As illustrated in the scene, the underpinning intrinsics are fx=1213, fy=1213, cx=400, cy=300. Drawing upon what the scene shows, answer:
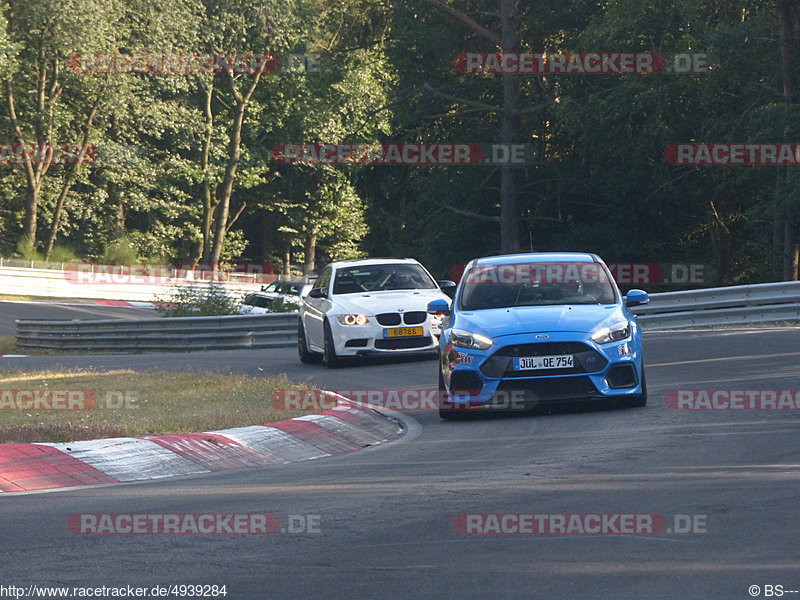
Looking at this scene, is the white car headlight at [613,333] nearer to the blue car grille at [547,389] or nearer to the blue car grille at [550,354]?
the blue car grille at [550,354]

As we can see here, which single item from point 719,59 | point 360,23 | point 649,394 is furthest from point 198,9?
point 649,394

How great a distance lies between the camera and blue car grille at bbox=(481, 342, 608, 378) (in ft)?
36.3

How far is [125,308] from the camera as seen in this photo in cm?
4603

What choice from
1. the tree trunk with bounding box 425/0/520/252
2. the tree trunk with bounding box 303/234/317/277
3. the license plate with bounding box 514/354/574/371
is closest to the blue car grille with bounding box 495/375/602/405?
the license plate with bounding box 514/354/574/371

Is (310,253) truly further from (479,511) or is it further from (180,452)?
(479,511)

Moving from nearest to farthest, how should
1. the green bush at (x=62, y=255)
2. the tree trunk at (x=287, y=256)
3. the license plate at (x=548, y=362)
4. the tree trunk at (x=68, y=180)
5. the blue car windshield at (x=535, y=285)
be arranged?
the license plate at (x=548, y=362) → the blue car windshield at (x=535, y=285) → the green bush at (x=62, y=255) → the tree trunk at (x=68, y=180) → the tree trunk at (x=287, y=256)

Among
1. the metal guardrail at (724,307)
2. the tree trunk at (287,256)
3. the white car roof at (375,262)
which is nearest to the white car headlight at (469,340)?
the white car roof at (375,262)

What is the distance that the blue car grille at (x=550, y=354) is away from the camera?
11.1m

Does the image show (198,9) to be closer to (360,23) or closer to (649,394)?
(360,23)

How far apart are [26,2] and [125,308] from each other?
49.3ft

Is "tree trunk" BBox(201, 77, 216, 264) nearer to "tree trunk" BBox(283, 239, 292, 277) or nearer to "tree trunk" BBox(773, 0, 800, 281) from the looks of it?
"tree trunk" BBox(283, 239, 292, 277)

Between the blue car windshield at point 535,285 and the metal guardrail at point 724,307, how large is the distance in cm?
839

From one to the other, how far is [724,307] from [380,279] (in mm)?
6540

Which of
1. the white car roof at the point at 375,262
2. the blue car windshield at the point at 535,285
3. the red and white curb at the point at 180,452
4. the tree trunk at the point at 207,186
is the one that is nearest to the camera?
the red and white curb at the point at 180,452
